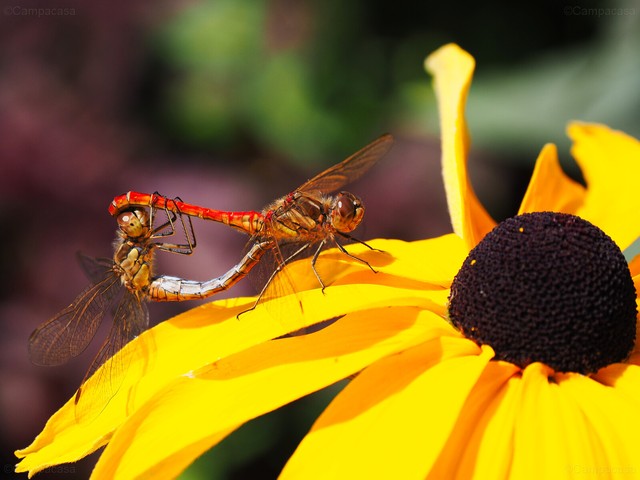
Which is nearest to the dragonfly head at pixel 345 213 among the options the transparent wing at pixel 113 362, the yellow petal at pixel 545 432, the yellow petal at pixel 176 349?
the yellow petal at pixel 176 349

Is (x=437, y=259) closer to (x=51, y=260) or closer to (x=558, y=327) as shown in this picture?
(x=558, y=327)

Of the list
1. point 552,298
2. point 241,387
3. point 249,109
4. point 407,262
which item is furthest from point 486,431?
point 249,109

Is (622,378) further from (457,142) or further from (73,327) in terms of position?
(73,327)

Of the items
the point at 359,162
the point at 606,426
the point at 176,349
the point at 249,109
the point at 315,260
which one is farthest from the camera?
the point at 249,109

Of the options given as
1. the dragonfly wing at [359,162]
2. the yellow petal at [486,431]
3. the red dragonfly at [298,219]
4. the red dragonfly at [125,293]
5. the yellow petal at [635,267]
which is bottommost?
the yellow petal at [486,431]

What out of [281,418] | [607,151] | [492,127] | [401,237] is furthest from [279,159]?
[607,151]

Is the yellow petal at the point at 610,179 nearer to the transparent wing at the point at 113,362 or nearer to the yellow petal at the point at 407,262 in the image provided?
the yellow petal at the point at 407,262
